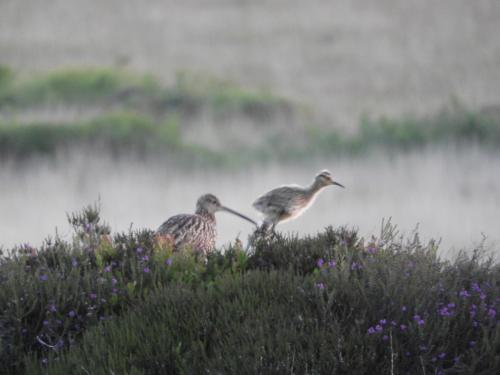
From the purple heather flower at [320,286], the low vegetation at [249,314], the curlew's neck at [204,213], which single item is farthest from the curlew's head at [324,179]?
the purple heather flower at [320,286]

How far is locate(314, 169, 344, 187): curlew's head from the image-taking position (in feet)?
34.6

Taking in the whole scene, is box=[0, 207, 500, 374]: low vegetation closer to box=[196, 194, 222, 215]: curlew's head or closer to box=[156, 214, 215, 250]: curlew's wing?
box=[156, 214, 215, 250]: curlew's wing

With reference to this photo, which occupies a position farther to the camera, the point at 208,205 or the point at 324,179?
the point at 324,179

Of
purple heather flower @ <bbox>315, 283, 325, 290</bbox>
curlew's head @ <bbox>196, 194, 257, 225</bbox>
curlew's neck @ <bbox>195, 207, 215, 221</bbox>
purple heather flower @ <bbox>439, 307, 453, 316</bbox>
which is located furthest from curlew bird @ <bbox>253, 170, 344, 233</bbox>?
purple heather flower @ <bbox>439, 307, 453, 316</bbox>

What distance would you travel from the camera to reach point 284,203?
998 centimetres

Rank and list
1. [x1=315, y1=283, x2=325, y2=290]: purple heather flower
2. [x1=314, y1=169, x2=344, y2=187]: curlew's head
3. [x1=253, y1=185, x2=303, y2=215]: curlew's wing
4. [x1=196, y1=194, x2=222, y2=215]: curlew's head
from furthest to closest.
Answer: [x1=314, y1=169, x2=344, y2=187]: curlew's head < [x1=253, y1=185, x2=303, y2=215]: curlew's wing < [x1=196, y1=194, x2=222, y2=215]: curlew's head < [x1=315, y1=283, x2=325, y2=290]: purple heather flower

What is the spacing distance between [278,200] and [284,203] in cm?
9

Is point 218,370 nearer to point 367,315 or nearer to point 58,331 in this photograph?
point 367,315

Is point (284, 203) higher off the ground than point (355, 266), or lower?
higher

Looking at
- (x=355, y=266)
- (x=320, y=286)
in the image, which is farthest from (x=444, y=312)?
(x=355, y=266)

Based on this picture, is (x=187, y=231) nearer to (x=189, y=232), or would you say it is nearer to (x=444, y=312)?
(x=189, y=232)

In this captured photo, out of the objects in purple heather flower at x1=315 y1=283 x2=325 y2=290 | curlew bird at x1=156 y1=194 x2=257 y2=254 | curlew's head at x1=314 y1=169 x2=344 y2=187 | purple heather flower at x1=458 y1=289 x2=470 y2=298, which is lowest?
purple heather flower at x1=458 y1=289 x2=470 y2=298

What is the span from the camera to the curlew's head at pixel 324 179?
10531 mm

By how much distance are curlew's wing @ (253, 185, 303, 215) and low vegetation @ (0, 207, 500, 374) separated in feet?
7.83
